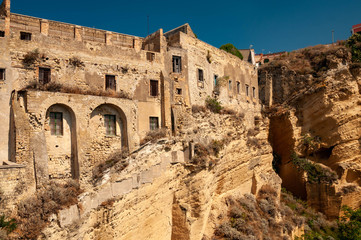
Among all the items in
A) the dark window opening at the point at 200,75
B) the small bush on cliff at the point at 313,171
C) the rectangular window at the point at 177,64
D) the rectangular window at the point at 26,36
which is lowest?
the small bush on cliff at the point at 313,171

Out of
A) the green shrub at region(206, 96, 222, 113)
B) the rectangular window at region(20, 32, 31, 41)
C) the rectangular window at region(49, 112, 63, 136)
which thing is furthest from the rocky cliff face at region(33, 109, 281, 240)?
the rectangular window at region(20, 32, 31, 41)

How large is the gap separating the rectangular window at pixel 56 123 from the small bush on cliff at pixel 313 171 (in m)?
17.6

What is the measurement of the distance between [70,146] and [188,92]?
767cm

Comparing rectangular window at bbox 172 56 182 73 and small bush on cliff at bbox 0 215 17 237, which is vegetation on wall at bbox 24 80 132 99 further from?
small bush on cliff at bbox 0 215 17 237

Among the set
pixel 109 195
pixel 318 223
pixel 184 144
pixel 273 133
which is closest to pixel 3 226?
pixel 109 195

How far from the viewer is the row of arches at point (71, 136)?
1380cm

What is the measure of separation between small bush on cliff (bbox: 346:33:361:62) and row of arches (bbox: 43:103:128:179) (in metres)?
20.5

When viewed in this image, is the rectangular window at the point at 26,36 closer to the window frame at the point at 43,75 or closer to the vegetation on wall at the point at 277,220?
the window frame at the point at 43,75

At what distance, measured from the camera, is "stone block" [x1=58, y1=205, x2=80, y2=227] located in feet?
35.3

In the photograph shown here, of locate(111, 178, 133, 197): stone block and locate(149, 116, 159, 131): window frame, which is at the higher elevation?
locate(149, 116, 159, 131): window frame

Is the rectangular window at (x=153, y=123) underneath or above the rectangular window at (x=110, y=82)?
underneath

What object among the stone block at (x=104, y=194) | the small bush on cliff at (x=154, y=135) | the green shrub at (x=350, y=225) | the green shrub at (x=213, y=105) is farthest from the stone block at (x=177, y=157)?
the green shrub at (x=350, y=225)

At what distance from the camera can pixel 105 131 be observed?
15.5 m

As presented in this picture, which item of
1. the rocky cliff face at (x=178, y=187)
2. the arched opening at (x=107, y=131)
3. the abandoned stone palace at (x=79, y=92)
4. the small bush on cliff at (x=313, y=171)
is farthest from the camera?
the small bush on cliff at (x=313, y=171)
